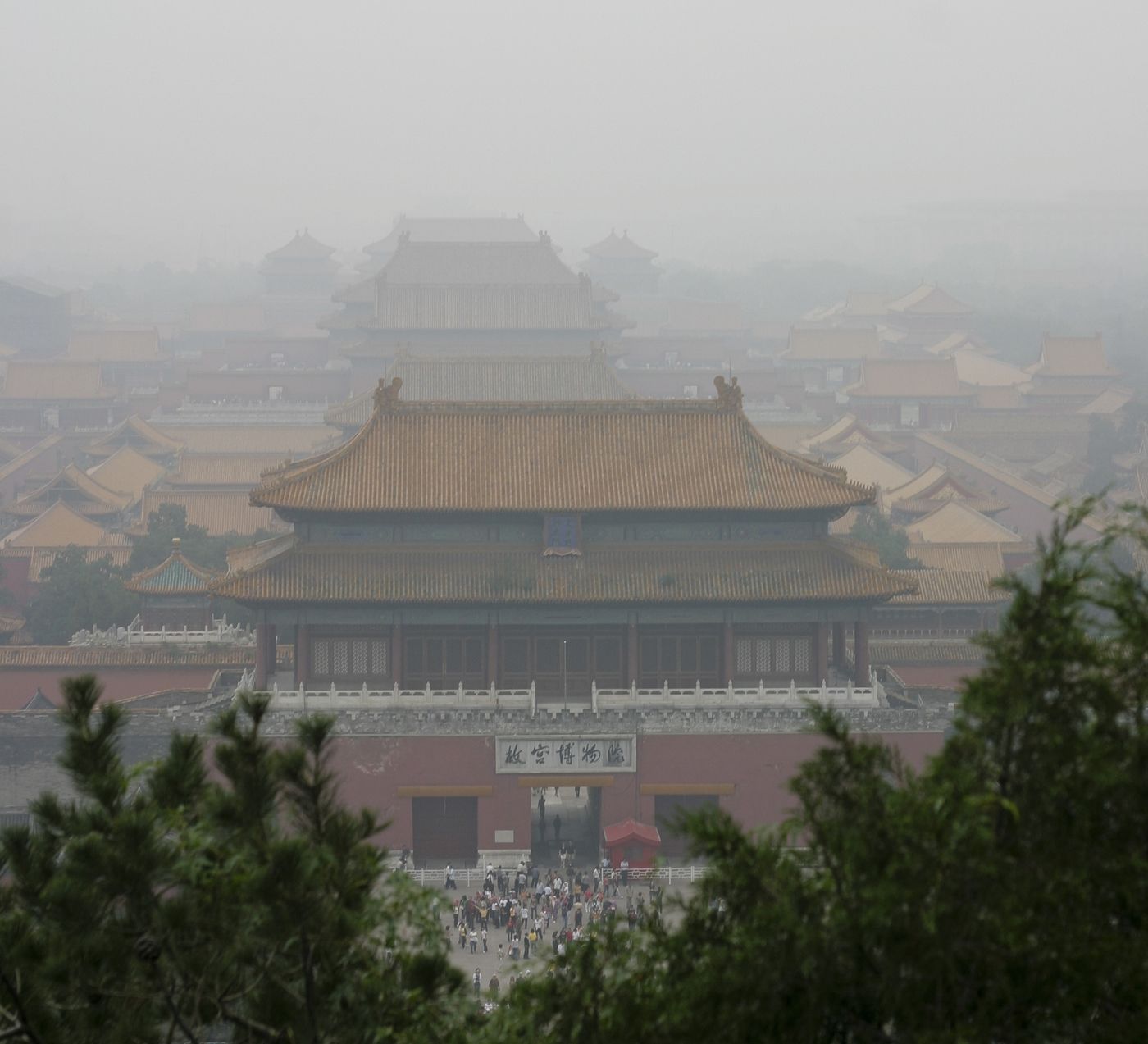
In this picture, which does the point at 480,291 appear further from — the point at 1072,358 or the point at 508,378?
the point at 1072,358

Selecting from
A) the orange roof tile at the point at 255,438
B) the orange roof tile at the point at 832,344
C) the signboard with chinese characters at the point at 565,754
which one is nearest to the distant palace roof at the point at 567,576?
the signboard with chinese characters at the point at 565,754

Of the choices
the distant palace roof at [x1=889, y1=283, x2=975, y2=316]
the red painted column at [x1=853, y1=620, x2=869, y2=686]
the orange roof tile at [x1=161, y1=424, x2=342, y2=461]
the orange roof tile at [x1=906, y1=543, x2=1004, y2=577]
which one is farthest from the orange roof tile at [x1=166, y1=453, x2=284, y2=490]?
the distant palace roof at [x1=889, y1=283, x2=975, y2=316]

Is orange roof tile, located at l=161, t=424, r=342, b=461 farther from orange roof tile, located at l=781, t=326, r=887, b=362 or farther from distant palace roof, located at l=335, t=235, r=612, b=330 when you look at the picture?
orange roof tile, located at l=781, t=326, r=887, b=362

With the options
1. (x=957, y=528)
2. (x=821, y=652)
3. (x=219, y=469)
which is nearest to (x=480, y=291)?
(x=219, y=469)

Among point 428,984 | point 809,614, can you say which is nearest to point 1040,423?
point 809,614

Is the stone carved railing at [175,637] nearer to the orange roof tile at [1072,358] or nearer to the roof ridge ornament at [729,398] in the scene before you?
the roof ridge ornament at [729,398]
